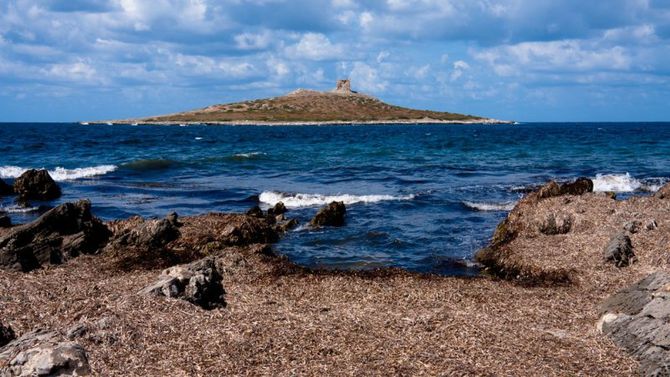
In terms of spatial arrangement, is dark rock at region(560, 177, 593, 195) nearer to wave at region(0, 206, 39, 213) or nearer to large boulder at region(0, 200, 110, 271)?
large boulder at region(0, 200, 110, 271)

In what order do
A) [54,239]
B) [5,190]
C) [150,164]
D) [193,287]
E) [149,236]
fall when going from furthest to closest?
[150,164], [5,190], [149,236], [54,239], [193,287]

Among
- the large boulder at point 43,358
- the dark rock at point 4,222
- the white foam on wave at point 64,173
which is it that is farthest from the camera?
the white foam on wave at point 64,173

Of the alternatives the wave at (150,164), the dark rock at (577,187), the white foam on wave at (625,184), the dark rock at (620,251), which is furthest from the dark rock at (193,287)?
the wave at (150,164)

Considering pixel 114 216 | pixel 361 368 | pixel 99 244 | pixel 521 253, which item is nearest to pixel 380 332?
pixel 361 368

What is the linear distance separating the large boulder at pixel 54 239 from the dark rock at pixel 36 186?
43.9ft

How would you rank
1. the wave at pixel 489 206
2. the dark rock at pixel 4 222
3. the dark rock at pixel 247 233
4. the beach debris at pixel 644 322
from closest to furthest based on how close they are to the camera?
the beach debris at pixel 644 322
the dark rock at pixel 247 233
the dark rock at pixel 4 222
the wave at pixel 489 206

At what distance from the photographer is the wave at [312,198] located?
97.6 feet

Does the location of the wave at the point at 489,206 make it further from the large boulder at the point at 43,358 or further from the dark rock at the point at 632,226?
the large boulder at the point at 43,358

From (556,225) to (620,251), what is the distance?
3606mm

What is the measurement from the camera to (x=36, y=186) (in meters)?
32.2

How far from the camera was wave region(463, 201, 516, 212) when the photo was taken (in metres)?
27.4

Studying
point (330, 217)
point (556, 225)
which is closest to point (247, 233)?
point (330, 217)

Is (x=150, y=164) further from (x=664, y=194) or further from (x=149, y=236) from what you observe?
(x=664, y=194)

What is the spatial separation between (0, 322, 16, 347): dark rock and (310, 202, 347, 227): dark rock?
14.0m
